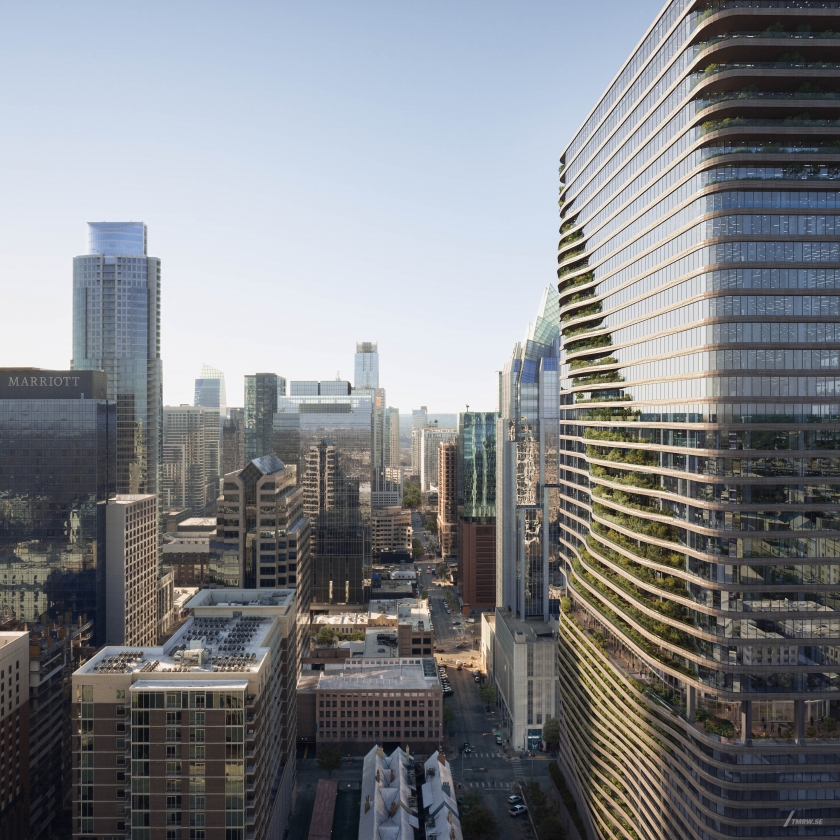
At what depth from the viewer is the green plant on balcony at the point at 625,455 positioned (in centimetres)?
6556

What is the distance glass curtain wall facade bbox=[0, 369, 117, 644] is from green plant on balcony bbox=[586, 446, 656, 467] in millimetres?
86830

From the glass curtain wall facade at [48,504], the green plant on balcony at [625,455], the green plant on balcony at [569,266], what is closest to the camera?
the green plant on balcony at [625,455]

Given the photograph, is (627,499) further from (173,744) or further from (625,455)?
(173,744)

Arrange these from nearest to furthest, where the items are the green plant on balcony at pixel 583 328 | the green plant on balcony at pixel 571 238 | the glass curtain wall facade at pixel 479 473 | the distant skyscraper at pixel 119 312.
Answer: the green plant on balcony at pixel 583 328, the green plant on balcony at pixel 571 238, the distant skyscraper at pixel 119 312, the glass curtain wall facade at pixel 479 473

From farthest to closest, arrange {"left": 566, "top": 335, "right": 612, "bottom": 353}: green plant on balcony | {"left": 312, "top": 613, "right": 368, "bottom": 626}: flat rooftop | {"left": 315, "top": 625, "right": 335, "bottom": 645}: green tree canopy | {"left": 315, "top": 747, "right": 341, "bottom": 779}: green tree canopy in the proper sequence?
1. {"left": 312, "top": 613, "right": 368, "bottom": 626}: flat rooftop
2. {"left": 315, "top": 625, "right": 335, "bottom": 645}: green tree canopy
3. {"left": 315, "top": 747, "right": 341, "bottom": 779}: green tree canopy
4. {"left": 566, "top": 335, "right": 612, "bottom": 353}: green plant on balcony

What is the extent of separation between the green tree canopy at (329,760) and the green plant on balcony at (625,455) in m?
65.0

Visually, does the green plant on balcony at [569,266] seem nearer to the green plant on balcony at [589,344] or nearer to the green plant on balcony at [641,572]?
the green plant on balcony at [589,344]

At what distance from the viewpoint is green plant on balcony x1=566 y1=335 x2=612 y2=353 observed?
79.1 m

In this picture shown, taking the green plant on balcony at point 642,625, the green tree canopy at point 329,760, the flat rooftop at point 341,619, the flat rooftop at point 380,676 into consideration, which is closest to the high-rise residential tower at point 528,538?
the flat rooftop at point 380,676

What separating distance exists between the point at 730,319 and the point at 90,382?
108m

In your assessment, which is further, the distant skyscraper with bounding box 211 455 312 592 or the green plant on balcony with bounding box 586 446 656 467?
→ the distant skyscraper with bounding box 211 455 312 592

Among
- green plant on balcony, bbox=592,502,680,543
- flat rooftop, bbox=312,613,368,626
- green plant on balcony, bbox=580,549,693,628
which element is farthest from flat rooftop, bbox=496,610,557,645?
green plant on balcony, bbox=592,502,680,543

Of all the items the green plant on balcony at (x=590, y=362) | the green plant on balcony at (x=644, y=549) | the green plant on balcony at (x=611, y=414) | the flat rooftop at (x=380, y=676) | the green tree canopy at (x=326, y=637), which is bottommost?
the green tree canopy at (x=326, y=637)

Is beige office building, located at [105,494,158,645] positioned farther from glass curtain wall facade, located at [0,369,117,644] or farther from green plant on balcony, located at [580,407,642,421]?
green plant on balcony, located at [580,407,642,421]
